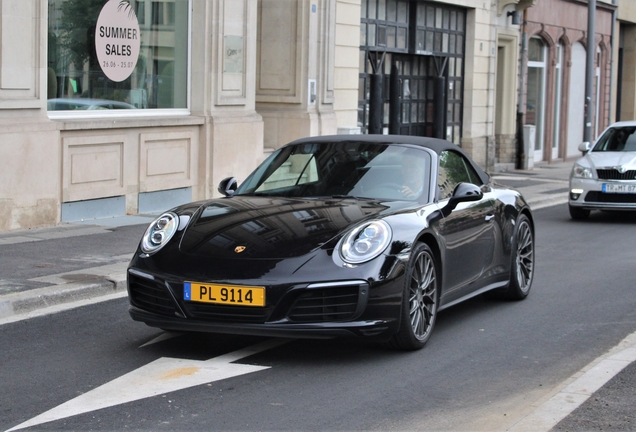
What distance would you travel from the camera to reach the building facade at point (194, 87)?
1231cm

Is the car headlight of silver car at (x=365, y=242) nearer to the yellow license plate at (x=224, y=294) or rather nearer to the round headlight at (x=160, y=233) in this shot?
the yellow license plate at (x=224, y=294)

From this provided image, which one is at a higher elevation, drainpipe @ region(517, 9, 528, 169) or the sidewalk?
drainpipe @ region(517, 9, 528, 169)

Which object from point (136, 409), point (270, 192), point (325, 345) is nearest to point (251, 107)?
point (270, 192)

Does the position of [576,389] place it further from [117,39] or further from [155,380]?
[117,39]

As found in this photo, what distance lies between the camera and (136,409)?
530 cm

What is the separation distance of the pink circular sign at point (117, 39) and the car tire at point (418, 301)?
8.27 meters

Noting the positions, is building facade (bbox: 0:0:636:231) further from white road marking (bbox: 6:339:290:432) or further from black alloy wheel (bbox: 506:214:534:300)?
white road marking (bbox: 6:339:290:432)

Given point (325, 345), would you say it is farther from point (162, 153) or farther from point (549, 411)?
point (162, 153)

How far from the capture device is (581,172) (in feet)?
51.9

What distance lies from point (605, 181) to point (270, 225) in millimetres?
10000

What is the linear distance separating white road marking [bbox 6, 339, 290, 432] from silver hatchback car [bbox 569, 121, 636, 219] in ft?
32.6

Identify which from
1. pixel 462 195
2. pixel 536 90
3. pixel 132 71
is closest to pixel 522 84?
pixel 536 90

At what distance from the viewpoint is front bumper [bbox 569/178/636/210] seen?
15.3 m

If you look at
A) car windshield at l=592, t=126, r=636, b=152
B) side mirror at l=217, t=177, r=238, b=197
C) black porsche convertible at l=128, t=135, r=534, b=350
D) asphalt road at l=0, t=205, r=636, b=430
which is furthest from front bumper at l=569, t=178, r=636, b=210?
side mirror at l=217, t=177, r=238, b=197
